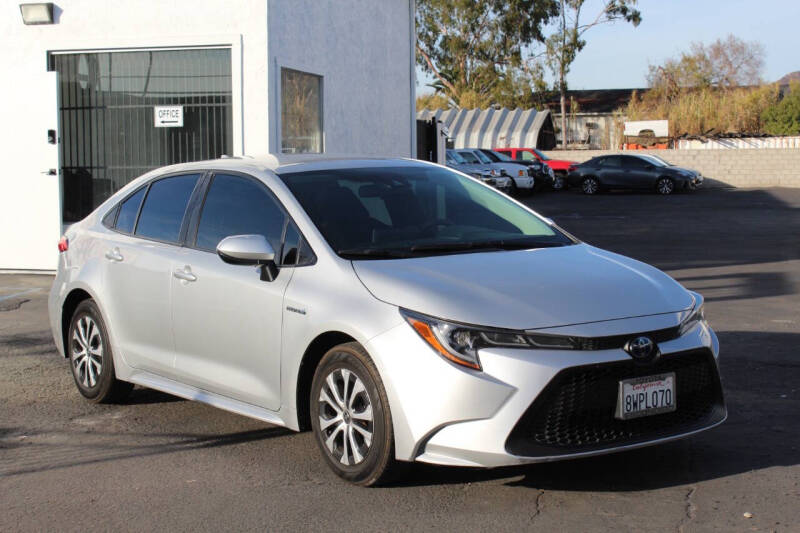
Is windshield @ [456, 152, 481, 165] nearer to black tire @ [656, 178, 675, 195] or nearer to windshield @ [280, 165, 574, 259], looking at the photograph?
black tire @ [656, 178, 675, 195]

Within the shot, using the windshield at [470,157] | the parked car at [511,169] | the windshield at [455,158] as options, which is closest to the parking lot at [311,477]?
the windshield at [455,158]

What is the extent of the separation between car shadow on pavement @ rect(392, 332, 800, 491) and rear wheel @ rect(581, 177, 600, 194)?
113 ft

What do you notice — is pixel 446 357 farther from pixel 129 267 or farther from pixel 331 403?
pixel 129 267

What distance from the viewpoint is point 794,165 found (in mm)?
44531

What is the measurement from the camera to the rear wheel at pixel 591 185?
4069cm

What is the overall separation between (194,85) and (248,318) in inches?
335

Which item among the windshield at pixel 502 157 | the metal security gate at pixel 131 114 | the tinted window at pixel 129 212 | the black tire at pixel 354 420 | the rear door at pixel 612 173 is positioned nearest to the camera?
the black tire at pixel 354 420

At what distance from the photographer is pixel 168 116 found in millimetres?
13562

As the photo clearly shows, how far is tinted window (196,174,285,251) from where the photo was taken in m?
5.71

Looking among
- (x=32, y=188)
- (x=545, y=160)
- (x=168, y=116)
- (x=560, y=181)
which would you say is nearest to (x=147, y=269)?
(x=168, y=116)

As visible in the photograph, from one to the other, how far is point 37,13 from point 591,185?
29.6m

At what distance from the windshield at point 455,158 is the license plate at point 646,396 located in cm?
3151

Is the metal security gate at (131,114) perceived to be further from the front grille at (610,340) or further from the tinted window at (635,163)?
the tinted window at (635,163)

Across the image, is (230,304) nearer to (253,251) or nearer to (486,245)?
(253,251)
